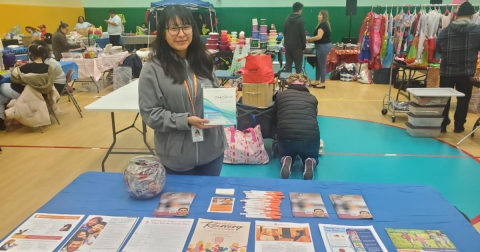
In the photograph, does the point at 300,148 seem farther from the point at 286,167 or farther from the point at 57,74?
A: the point at 57,74

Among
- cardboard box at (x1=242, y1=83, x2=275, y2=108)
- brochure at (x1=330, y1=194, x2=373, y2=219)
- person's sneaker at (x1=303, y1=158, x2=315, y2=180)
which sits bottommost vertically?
person's sneaker at (x1=303, y1=158, x2=315, y2=180)

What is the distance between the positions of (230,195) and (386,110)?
4.82 meters

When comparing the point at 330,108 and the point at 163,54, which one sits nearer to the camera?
the point at 163,54

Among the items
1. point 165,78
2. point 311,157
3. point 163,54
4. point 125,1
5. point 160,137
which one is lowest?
point 311,157

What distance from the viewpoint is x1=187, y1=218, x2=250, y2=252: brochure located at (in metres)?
1.31

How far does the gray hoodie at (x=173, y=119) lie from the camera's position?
1.80m

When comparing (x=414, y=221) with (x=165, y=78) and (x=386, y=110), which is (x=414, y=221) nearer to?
(x=165, y=78)

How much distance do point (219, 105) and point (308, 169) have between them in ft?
6.04

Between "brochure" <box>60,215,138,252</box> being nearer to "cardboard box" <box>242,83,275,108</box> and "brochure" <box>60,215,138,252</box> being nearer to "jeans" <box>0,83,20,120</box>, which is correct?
"cardboard box" <box>242,83,275,108</box>

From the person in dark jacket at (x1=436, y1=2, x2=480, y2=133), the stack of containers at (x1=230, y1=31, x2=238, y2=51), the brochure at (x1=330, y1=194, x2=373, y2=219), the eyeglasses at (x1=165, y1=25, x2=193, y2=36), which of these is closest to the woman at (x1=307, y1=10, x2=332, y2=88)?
the stack of containers at (x1=230, y1=31, x2=238, y2=51)

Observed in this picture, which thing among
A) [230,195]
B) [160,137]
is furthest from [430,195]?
[160,137]

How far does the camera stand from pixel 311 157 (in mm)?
3561

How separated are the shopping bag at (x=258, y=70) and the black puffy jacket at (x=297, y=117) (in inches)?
19.5

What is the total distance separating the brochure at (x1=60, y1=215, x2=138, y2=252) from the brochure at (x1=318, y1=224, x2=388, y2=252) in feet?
2.58
